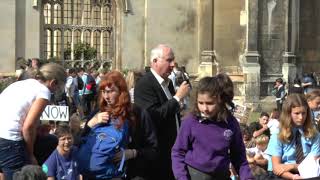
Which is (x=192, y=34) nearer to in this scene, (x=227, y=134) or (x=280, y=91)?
(x=280, y=91)

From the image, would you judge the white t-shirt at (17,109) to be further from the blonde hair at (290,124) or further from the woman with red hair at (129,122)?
the blonde hair at (290,124)

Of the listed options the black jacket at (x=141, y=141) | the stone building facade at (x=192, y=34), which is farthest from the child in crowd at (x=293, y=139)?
the stone building facade at (x=192, y=34)

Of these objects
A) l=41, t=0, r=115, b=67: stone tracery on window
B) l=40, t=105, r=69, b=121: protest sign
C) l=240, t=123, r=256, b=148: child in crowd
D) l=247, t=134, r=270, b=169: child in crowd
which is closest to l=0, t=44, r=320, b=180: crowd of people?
l=247, t=134, r=270, b=169: child in crowd

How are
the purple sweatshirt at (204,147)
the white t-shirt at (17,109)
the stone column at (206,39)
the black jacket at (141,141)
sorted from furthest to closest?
the stone column at (206,39)
the white t-shirt at (17,109)
the black jacket at (141,141)
the purple sweatshirt at (204,147)

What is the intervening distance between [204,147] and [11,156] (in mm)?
1758

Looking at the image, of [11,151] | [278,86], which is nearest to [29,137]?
[11,151]

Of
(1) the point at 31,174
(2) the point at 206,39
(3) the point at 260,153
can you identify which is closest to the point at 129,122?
(1) the point at 31,174

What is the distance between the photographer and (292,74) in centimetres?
2281

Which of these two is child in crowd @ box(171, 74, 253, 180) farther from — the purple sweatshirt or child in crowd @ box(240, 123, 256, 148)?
child in crowd @ box(240, 123, 256, 148)

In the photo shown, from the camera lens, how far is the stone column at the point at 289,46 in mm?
22328

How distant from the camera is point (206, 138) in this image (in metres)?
5.01

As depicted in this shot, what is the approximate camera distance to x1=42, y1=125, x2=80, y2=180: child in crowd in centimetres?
578

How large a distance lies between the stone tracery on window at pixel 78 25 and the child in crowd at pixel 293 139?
17363 mm

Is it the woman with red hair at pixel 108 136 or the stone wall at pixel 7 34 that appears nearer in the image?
the woman with red hair at pixel 108 136
